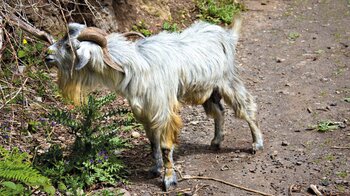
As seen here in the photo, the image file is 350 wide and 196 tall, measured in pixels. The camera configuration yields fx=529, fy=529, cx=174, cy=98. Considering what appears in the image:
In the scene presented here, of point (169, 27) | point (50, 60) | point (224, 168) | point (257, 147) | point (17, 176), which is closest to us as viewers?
point (17, 176)

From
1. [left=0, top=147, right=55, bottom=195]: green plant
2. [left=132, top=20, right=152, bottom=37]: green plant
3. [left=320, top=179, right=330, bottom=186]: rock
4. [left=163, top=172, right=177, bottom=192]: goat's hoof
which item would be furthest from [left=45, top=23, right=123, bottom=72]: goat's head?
[left=132, top=20, right=152, bottom=37]: green plant

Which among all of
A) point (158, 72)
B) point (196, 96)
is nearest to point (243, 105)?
point (196, 96)

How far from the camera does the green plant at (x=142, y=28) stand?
28.2 ft

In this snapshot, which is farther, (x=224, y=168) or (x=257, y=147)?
(x=257, y=147)

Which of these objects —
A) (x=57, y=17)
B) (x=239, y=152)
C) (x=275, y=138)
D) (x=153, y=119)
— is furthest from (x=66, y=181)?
(x=57, y=17)

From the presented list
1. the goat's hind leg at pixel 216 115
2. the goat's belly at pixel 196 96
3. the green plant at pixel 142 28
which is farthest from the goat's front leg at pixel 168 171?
the green plant at pixel 142 28

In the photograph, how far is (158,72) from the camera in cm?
474

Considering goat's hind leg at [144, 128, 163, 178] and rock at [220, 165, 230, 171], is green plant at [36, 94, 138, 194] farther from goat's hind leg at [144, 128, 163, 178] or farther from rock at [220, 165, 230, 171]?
rock at [220, 165, 230, 171]

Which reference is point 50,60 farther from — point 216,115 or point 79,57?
point 216,115

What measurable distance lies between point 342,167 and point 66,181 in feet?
8.52

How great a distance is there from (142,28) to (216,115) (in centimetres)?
339

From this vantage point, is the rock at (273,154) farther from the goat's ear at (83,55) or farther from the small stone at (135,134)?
the goat's ear at (83,55)

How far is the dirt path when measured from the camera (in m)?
5.07

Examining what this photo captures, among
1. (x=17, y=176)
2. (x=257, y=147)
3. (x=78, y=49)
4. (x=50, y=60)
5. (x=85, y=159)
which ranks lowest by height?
(x=257, y=147)
